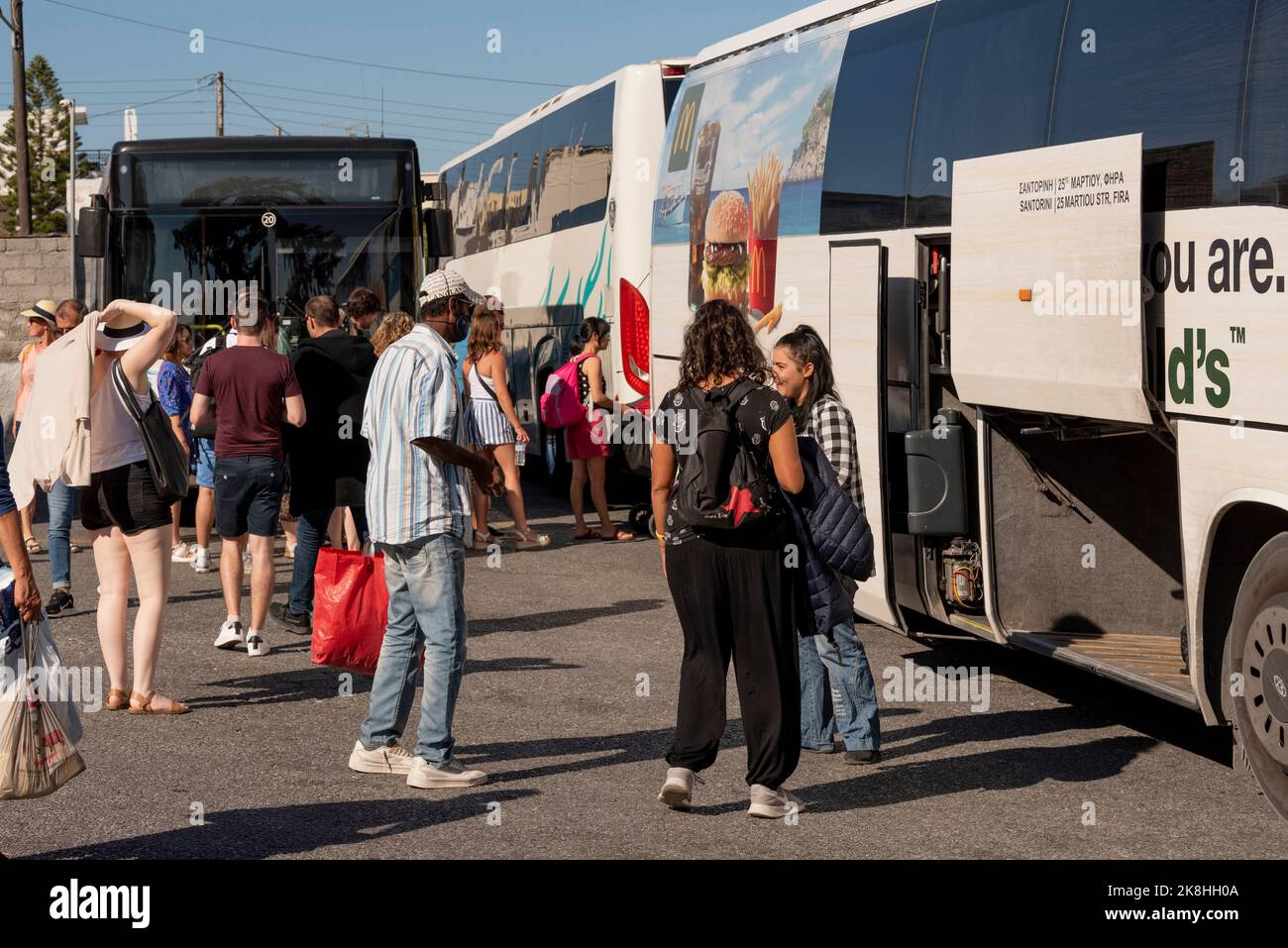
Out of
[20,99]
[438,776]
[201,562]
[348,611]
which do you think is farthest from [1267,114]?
[20,99]

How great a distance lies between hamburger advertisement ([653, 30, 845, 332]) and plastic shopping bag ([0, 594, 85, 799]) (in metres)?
4.92

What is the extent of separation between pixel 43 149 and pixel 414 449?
285 ft

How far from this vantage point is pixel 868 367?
904 centimetres

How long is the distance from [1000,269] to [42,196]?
3242 inches

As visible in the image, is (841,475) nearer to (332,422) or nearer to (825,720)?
(825,720)

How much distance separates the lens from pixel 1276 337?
19.2 feet

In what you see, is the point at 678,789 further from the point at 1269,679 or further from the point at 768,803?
the point at 1269,679

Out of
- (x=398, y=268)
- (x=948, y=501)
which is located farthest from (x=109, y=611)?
(x=398, y=268)

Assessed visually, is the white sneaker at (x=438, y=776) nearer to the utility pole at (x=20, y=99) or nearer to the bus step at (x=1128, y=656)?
the bus step at (x=1128, y=656)

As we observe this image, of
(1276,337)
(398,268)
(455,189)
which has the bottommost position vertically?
(1276,337)

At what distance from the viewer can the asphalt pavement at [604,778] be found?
20.2 feet

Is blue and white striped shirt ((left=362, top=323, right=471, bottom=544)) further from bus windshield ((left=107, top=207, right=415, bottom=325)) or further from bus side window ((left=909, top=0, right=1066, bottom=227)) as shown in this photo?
bus windshield ((left=107, top=207, right=415, bottom=325))

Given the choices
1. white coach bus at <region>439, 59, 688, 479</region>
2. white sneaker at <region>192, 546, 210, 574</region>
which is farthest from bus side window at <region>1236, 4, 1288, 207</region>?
white coach bus at <region>439, 59, 688, 479</region>

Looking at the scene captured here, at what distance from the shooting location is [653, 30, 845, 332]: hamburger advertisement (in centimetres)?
1055
